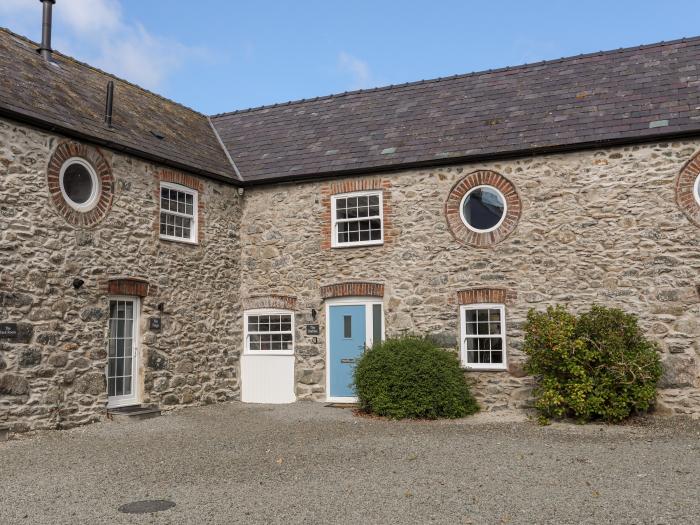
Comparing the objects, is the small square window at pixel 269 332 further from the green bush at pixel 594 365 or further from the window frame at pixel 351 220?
the green bush at pixel 594 365

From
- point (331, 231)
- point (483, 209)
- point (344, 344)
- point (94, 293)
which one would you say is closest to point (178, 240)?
point (94, 293)

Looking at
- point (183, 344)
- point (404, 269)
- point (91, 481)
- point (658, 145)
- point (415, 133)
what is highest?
point (415, 133)

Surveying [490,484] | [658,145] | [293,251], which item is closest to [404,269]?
[293,251]

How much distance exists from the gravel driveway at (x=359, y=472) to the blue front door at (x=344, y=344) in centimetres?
240

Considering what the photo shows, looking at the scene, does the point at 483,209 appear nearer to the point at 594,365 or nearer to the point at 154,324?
the point at 594,365

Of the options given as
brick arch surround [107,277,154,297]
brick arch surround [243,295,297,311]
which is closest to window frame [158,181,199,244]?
brick arch surround [107,277,154,297]

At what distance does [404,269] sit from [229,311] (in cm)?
394

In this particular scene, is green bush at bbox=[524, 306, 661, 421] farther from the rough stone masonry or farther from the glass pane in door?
the glass pane in door

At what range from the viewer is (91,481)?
7523 mm

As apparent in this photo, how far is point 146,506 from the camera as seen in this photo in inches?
257

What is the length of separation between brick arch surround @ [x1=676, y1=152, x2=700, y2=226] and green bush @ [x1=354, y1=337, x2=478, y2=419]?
4.78m

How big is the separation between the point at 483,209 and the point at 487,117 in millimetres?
2169

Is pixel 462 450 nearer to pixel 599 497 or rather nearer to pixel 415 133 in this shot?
pixel 599 497

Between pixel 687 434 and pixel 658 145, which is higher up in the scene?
pixel 658 145
